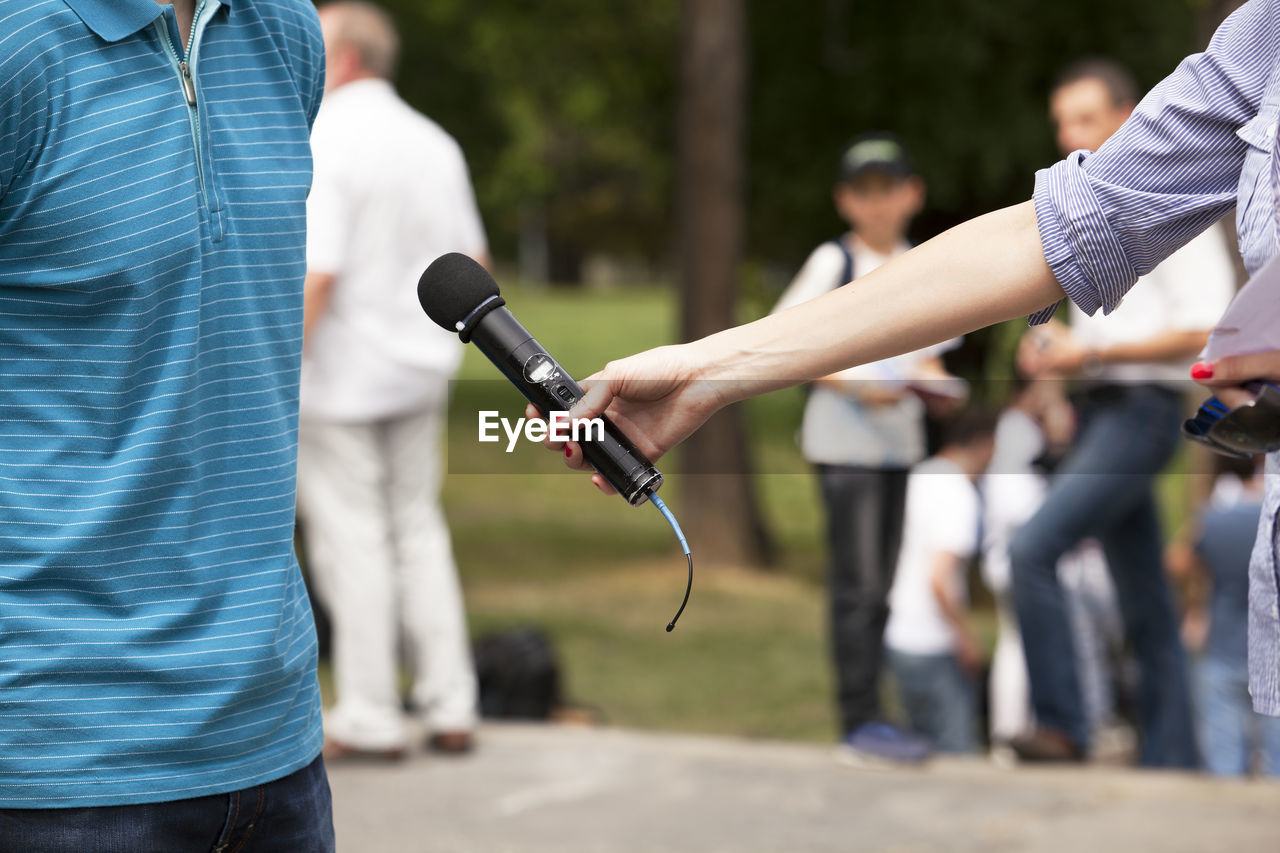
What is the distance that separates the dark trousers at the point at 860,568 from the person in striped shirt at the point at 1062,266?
10.3 ft

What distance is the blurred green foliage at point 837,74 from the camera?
40.9ft

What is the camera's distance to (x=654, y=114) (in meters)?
15.1

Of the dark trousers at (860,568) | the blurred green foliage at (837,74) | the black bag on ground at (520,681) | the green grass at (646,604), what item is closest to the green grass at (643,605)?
the green grass at (646,604)

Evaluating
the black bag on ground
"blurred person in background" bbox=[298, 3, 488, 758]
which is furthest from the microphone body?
the black bag on ground

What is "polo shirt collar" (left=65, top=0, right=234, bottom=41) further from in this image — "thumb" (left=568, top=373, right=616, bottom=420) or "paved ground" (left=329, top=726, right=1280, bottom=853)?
→ "paved ground" (left=329, top=726, right=1280, bottom=853)

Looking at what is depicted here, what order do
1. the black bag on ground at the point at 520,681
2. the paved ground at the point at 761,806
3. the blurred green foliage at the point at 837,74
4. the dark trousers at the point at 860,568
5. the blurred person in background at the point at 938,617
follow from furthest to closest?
the blurred green foliage at the point at 837,74 < the black bag on ground at the point at 520,681 < the blurred person in background at the point at 938,617 < the dark trousers at the point at 860,568 < the paved ground at the point at 761,806

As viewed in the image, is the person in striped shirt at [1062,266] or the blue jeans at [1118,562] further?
the blue jeans at [1118,562]

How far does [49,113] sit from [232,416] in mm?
403

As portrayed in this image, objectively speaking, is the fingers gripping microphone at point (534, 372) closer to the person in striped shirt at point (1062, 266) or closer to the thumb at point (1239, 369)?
the person in striped shirt at point (1062, 266)

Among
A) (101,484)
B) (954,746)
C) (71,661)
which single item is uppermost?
(101,484)

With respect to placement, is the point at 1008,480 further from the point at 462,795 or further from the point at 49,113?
the point at 49,113

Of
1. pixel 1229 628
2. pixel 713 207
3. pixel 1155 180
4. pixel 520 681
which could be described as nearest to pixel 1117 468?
pixel 1229 628

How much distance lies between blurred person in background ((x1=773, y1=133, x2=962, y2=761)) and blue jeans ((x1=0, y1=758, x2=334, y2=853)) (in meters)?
3.16

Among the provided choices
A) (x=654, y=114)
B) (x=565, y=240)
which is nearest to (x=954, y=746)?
(x=654, y=114)
